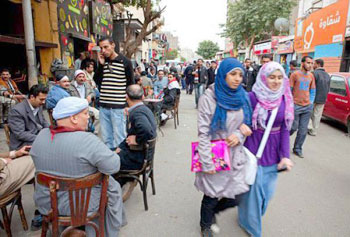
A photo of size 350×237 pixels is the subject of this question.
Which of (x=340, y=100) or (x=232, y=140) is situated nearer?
(x=232, y=140)

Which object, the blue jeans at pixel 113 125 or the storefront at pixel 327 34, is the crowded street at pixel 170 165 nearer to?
the blue jeans at pixel 113 125

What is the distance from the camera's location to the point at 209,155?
212 cm

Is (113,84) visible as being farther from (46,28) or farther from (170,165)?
(46,28)

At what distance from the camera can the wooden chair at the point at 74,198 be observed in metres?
1.73

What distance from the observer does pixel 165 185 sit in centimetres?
367

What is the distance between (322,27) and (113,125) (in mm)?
14309

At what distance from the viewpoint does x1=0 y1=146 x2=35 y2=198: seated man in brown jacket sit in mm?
2133

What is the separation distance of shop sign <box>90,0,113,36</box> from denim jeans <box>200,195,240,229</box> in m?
11.1

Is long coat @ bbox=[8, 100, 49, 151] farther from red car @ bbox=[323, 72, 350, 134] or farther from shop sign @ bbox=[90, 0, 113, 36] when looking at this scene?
shop sign @ bbox=[90, 0, 113, 36]

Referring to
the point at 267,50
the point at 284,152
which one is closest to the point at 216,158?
the point at 284,152

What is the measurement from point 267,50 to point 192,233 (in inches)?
956

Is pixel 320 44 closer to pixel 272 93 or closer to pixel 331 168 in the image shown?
pixel 331 168

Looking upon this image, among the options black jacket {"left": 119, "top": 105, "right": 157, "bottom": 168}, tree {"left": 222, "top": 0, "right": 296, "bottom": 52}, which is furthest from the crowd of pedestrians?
tree {"left": 222, "top": 0, "right": 296, "bottom": 52}

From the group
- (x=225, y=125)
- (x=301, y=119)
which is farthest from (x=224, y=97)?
(x=301, y=119)
